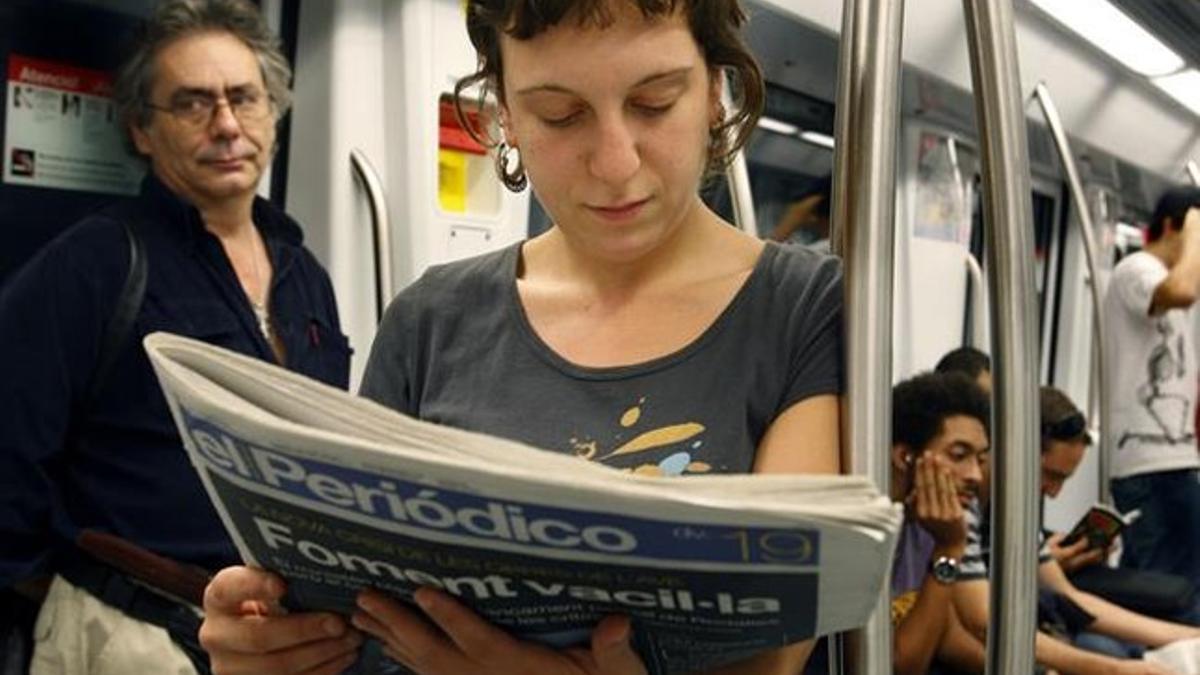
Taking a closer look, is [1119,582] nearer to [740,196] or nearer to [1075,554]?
[1075,554]

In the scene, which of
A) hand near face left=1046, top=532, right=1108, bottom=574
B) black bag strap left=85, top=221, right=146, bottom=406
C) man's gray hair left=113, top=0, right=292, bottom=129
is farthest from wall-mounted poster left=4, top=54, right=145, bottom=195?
hand near face left=1046, top=532, right=1108, bottom=574

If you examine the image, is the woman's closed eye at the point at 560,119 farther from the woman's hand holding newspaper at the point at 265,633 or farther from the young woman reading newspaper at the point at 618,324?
the woman's hand holding newspaper at the point at 265,633

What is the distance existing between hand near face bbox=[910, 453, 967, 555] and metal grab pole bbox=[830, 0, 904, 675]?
5.27 feet

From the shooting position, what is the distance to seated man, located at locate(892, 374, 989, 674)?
2.41 m

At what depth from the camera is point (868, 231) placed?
2.77 feet

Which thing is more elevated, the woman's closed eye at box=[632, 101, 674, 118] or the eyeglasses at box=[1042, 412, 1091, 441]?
the woman's closed eye at box=[632, 101, 674, 118]

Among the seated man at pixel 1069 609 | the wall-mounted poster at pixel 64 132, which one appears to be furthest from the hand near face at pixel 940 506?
the wall-mounted poster at pixel 64 132

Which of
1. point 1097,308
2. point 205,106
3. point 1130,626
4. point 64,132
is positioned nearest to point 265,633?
point 205,106

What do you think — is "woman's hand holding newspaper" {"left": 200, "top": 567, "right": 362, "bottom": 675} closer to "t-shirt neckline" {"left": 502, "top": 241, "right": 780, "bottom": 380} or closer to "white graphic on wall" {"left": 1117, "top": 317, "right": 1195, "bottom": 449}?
"t-shirt neckline" {"left": 502, "top": 241, "right": 780, "bottom": 380}

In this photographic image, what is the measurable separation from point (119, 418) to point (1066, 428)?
8.81ft

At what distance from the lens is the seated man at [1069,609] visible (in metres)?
2.61

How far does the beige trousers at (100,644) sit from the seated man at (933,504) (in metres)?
1.36

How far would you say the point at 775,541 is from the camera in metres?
0.59

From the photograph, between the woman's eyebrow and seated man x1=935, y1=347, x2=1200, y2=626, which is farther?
seated man x1=935, y1=347, x2=1200, y2=626
